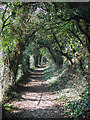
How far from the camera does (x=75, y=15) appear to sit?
5719mm

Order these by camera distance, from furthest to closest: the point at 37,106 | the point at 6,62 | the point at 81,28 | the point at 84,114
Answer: the point at 6,62 → the point at 37,106 → the point at 81,28 → the point at 84,114

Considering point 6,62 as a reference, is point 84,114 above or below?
below

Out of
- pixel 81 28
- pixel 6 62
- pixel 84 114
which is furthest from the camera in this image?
pixel 6 62

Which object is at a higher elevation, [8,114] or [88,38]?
[88,38]

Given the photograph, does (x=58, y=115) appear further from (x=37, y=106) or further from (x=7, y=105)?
(x=7, y=105)

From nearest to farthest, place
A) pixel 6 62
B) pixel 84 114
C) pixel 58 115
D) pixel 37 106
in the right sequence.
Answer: pixel 84 114
pixel 58 115
pixel 37 106
pixel 6 62

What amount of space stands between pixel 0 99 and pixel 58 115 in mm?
3279

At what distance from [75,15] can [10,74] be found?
7.21m

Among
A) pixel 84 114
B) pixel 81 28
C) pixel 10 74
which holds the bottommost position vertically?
pixel 84 114

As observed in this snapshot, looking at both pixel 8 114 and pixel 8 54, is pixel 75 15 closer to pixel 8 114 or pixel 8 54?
pixel 8 114

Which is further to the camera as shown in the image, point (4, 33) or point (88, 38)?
point (88, 38)

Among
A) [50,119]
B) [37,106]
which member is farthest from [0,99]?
[50,119]

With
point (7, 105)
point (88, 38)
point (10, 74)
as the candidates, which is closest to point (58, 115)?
point (7, 105)

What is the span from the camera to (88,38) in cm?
680
